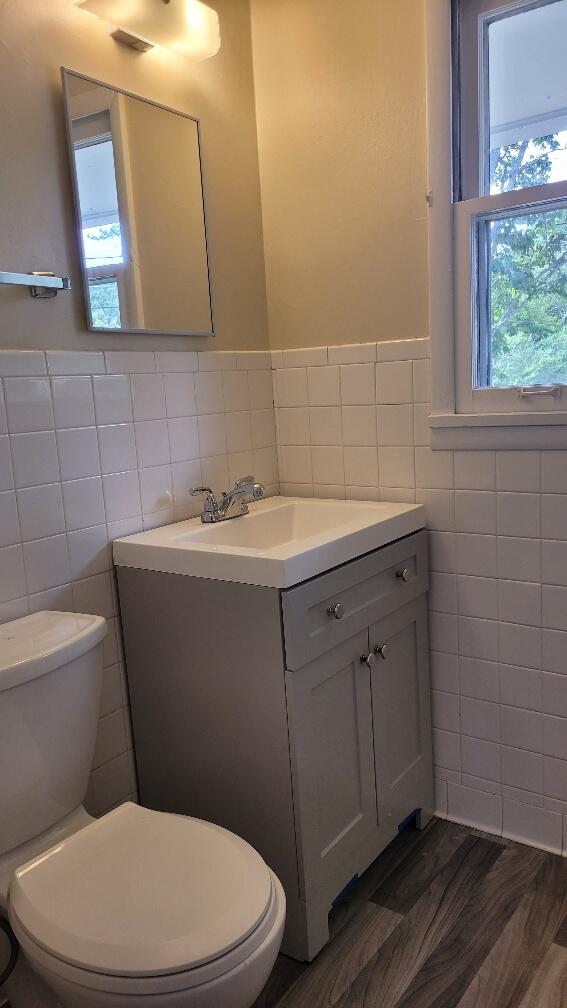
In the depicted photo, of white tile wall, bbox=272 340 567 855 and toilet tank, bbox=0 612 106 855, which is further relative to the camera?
white tile wall, bbox=272 340 567 855

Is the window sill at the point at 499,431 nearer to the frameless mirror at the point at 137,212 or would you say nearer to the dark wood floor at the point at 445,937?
the frameless mirror at the point at 137,212

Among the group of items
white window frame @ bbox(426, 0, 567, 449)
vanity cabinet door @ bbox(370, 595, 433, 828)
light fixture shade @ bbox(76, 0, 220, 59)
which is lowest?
vanity cabinet door @ bbox(370, 595, 433, 828)

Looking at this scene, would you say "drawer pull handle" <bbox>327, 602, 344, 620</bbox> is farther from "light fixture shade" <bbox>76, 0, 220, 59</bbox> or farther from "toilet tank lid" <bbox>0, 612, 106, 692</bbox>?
"light fixture shade" <bbox>76, 0, 220, 59</bbox>

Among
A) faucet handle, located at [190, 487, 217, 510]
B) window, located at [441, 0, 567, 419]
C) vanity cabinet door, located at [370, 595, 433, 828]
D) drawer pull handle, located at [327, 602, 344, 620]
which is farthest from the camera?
faucet handle, located at [190, 487, 217, 510]

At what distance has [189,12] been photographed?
1.71 metres

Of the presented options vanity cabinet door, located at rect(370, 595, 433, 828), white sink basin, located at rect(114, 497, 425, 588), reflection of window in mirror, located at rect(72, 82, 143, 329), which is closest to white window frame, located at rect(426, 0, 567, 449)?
white sink basin, located at rect(114, 497, 425, 588)

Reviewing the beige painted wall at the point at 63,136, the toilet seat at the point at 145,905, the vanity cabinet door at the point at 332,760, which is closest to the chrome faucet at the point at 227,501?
the beige painted wall at the point at 63,136

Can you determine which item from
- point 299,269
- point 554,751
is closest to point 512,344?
point 299,269

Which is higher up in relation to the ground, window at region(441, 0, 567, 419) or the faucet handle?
window at region(441, 0, 567, 419)

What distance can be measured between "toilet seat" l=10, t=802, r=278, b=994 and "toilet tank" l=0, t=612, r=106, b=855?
109 mm

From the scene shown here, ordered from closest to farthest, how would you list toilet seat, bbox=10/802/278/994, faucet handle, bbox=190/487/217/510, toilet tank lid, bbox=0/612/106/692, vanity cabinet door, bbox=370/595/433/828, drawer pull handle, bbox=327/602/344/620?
1. toilet seat, bbox=10/802/278/994
2. toilet tank lid, bbox=0/612/106/692
3. drawer pull handle, bbox=327/602/344/620
4. vanity cabinet door, bbox=370/595/433/828
5. faucet handle, bbox=190/487/217/510

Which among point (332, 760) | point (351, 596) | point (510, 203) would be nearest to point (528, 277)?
point (510, 203)

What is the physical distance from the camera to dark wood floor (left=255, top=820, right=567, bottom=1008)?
1.44m

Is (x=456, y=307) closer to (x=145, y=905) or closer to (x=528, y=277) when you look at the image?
(x=528, y=277)
